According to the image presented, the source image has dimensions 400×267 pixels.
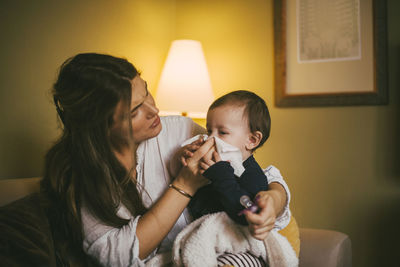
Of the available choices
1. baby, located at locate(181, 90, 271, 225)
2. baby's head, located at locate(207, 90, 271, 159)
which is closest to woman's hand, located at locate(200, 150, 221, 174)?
baby, located at locate(181, 90, 271, 225)

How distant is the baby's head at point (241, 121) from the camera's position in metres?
1.21

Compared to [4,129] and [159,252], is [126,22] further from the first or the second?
[159,252]

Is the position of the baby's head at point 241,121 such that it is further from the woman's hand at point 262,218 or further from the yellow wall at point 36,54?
the yellow wall at point 36,54

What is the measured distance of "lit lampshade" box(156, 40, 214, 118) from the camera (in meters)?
2.06

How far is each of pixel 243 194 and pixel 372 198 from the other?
1.44 meters

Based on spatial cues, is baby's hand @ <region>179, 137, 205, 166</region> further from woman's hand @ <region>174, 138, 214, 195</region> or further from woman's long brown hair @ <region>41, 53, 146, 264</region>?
woman's long brown hair @ <region>41, 53, 146, 264</region>

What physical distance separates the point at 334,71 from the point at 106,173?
1.68 m

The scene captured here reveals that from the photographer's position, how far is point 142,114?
109 cm

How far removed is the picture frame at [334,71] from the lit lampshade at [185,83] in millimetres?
559

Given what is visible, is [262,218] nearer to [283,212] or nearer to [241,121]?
[283,212]

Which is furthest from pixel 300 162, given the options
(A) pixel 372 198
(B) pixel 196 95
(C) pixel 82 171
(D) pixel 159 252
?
(C) pixel 82 171

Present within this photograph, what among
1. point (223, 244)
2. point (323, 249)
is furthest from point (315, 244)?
point (223, 244)

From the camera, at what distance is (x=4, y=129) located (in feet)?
4.72

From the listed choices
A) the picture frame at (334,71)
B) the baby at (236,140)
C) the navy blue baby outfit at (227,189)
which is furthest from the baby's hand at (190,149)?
the picture frame at (334,71)
